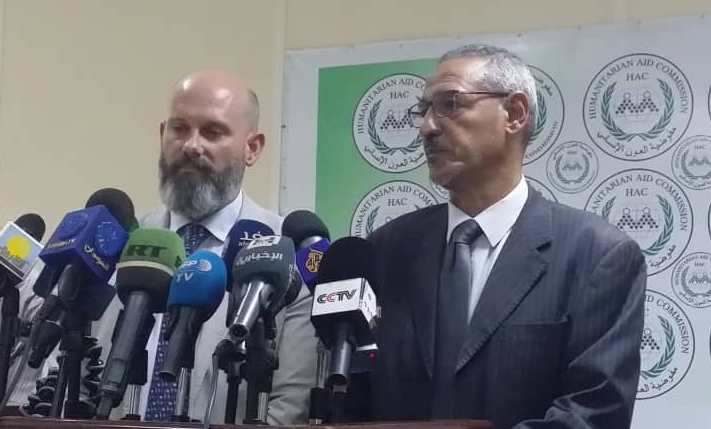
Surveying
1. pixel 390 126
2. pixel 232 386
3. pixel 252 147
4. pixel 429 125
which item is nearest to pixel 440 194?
pixel 390 126

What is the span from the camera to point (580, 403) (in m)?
1.70

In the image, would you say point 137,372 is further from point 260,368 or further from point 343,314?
point 343,314

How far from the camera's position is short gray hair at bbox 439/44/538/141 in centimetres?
206

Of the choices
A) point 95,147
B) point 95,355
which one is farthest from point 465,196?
point 95,147

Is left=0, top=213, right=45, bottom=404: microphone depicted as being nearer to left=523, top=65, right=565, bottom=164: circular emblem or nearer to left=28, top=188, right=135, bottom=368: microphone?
left=28, top=188, right=135, bottom=368: microphone

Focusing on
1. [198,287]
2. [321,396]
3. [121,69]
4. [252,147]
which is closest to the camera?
[198,287]

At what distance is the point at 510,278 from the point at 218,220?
655mm

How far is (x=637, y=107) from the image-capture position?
10.5ft

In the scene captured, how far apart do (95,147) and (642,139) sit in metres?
1.96

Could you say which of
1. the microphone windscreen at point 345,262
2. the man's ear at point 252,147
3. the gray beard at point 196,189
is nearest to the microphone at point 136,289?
the microphone windscreen at point 345,262

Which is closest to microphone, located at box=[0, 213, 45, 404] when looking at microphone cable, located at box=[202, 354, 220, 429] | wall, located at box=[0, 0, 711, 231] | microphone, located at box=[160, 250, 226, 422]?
microphone, located at box=[160, 250, 226, 422]

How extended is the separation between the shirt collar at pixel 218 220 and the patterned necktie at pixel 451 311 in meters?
0.48

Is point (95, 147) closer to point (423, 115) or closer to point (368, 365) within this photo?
point (423, 115)

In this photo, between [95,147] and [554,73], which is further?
[95,147]
